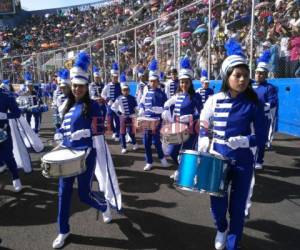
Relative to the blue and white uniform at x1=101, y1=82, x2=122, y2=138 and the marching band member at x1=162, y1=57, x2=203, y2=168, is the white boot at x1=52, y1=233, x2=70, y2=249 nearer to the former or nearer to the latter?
the marching band member at x1=162, y1=57, x2=203, y2=168

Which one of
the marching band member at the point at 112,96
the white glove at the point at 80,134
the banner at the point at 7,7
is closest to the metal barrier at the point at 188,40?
the marching band member at the point at 112,96

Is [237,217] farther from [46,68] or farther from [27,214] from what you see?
[46,68]

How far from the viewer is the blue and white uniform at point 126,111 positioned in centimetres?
895

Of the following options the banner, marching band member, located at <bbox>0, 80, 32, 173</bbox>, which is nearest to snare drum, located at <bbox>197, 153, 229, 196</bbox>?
marching band member, located at <bbox>0, 80, 32, 173</bbox>

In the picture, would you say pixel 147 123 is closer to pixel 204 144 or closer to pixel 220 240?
pixel 204 144

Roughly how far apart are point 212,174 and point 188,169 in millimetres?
244

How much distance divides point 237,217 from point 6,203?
364 cm

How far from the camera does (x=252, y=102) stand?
341 cm

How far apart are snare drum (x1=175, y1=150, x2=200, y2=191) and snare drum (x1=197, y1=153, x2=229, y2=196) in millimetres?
53

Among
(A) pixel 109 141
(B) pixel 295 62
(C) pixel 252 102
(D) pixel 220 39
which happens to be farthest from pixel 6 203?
(D) pixel 220 39

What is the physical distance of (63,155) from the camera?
381 cm

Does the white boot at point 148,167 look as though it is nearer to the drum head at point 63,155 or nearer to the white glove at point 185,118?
the white glove at point 185,118

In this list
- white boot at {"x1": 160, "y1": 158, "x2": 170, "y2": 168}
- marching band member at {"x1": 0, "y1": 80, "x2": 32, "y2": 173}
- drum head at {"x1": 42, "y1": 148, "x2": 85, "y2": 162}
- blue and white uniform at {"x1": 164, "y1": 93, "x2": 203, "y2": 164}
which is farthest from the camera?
white boot at {"x1": 160, "y1": 158, "x2": 170, "y2": 168}

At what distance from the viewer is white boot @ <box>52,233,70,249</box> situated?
390 centimetres
